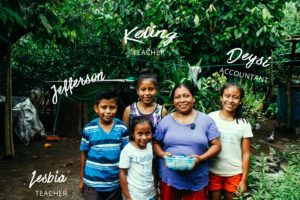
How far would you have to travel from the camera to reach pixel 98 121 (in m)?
2.06

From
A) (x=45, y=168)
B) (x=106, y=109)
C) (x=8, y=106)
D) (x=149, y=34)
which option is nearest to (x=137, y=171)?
(x=106, y=109)

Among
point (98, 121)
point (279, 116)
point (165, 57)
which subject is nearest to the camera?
point (98, 121)

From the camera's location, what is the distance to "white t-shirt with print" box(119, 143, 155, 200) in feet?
6.19

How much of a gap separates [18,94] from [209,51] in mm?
6118

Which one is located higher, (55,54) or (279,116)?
(55,54)

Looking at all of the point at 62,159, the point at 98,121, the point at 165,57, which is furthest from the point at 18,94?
the point at 98,121

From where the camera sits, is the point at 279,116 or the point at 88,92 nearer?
the point at 88,92

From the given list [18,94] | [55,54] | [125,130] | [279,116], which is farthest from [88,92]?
[279,116]

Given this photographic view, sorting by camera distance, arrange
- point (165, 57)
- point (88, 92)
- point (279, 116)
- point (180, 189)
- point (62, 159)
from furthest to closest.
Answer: point (279, 116)
point (88, 92)
point (62, 159)
point (165, 57)
point (180, 189)

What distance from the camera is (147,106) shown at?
223 centimetres

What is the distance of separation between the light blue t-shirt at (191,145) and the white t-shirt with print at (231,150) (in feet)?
0.40

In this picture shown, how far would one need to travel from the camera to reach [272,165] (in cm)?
309

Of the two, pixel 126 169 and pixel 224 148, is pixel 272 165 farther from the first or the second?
pixel 126 169

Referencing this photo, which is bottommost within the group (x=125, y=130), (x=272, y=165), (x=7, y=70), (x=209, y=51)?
(x=272, y=165)
